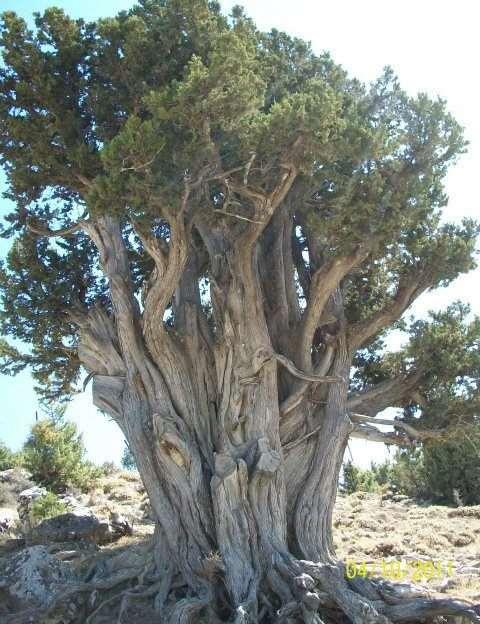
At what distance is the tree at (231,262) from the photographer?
909 cm

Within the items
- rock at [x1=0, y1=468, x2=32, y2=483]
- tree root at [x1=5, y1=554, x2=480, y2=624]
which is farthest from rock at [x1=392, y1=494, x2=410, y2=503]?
tree root at [x1=5, y1=554, x2=480, y2=624]

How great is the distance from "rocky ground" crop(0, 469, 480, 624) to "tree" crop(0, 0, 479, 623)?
0.93 m

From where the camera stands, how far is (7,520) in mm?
15414

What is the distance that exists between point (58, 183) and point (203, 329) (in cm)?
351

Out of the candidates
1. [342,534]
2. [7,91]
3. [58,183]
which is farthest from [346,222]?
[342,534]

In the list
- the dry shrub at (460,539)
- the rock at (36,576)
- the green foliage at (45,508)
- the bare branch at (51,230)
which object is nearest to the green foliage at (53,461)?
the green foliage at (45,508)

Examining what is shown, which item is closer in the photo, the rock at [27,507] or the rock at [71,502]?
the rock at [27,507]

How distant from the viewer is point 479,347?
40.6 ft

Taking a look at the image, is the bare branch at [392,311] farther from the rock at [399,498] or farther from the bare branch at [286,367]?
the rock at [399,498]

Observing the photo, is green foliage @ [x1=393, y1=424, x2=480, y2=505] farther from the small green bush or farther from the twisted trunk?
the small green bush

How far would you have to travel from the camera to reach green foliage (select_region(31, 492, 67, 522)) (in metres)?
14.1

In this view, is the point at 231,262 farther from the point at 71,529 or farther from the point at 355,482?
the point at 355,482

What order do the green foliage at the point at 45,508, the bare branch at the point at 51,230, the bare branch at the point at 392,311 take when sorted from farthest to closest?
the green foliage at the point at 45,508
the bare branch at the point at 392,311
the bare branch at the point at 51,230

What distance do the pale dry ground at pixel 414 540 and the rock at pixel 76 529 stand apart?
457 centimetres
